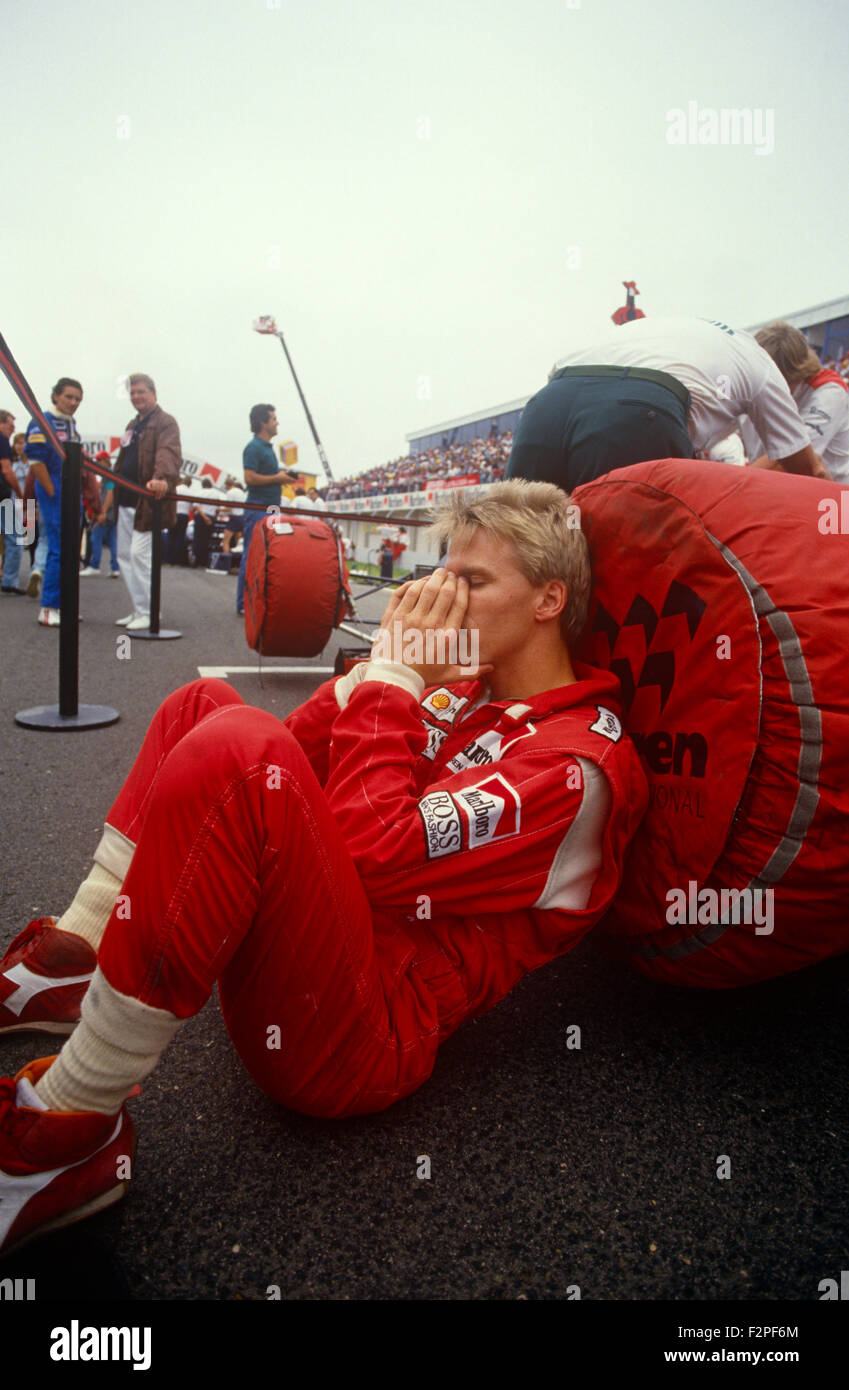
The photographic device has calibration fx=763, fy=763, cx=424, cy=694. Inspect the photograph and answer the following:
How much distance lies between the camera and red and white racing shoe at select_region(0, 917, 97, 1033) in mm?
1392

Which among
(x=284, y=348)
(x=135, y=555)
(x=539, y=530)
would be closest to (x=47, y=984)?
(x=539, y=530)

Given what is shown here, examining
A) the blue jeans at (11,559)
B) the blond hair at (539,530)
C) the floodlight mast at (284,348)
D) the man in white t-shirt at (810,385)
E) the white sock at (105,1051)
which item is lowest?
the white sock at (105,1051)

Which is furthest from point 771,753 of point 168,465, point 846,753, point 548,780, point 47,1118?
point 168,465

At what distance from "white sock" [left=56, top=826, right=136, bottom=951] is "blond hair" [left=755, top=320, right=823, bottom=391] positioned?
292 cm

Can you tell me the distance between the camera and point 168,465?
18.6 feet

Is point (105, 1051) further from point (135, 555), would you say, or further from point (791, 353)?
point (135, 555)

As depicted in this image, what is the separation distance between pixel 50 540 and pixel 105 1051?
5712 millimetres

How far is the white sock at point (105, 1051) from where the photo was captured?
1.00 meters

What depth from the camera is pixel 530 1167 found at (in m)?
1.24

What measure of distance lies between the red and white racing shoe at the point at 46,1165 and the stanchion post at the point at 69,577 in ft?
8.75

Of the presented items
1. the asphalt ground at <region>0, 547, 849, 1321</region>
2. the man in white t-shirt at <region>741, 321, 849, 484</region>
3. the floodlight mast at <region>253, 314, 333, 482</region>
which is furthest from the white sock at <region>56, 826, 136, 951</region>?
the floodlight mast at <region>253, 314, 333, 482</region>

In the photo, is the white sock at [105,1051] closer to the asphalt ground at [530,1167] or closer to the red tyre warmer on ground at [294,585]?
the asphalt ground at [530,1167]

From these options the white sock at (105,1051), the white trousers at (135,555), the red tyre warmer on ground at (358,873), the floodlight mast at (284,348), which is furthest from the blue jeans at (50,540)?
the floodlight mast at (284,348)

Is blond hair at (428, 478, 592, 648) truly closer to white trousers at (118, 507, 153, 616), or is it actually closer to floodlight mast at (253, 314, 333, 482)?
white trousers at (118, 507, 153, 616)
